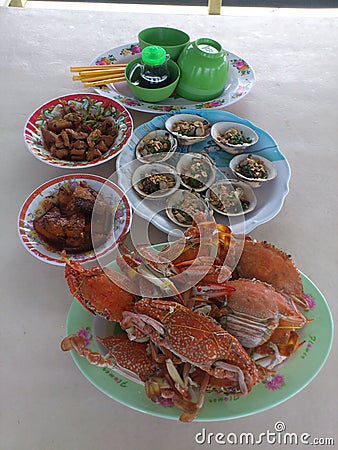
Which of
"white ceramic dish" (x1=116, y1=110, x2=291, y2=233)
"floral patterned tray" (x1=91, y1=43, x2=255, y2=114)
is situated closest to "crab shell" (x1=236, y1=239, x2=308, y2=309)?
"white ceramic dish" (x1=116, y1=110, x2=291, y2=233)

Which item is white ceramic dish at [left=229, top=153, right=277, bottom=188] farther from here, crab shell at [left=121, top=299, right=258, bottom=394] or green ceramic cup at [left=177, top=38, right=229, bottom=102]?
crab shell at [left=121, top=299, right=258, bottom=394]

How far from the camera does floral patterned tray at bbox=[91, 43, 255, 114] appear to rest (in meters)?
1.19

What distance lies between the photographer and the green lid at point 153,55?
116 cm

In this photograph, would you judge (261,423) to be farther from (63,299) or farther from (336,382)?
(63,299)

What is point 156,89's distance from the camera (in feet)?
3.84

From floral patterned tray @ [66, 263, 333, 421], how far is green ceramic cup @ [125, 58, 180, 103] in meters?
0.66

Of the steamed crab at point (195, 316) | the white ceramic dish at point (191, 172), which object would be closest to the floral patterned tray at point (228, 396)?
the steamed crab at point (195, 316)

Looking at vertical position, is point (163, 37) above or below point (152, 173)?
above

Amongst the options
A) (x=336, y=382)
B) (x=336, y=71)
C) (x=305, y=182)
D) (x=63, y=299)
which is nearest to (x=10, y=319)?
(x=63, y=299)

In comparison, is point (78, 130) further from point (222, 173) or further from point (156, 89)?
point (222, 173)

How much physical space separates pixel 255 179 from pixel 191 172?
142 mm

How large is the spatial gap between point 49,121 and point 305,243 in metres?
0.66

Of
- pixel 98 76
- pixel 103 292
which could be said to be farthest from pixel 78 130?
pixel 103 292

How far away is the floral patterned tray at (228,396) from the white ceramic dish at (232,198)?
283mm
